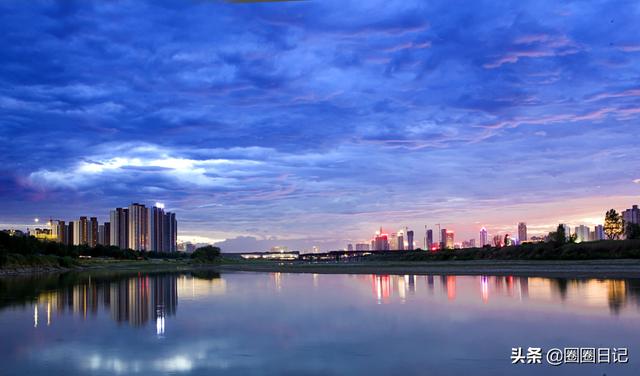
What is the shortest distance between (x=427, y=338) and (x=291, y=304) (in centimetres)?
1690

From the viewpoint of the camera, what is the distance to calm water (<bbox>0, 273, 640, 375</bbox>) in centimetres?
1722

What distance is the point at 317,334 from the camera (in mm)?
23672

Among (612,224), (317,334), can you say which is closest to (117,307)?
Result: (317,334)

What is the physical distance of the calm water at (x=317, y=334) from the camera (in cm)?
1722

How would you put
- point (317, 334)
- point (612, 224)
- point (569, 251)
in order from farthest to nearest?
point (612, 224), point (569, 251), point (317, 334)

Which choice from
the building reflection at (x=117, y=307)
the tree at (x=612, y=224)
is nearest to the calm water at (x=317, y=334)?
the building reflection at (x=117, y=307)

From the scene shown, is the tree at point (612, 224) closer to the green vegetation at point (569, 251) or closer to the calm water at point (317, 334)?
the green vegetation at point (569, 251)

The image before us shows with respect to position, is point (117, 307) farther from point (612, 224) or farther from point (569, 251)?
point (612, 224)

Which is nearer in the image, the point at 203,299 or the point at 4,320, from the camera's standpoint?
the point at 4,320

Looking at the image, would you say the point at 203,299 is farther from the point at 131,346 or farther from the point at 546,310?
the point at 546,310

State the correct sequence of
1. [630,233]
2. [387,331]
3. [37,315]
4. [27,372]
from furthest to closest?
[630,233] < [37,315] < [387,331] < [27,372]

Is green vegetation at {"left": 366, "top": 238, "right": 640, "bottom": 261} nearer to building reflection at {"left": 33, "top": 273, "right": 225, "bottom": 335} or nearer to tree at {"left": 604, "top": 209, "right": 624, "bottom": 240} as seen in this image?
tree at {"left": 604, "top": 209, "right": 624, "bottom": 240}

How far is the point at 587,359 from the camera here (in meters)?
17.2

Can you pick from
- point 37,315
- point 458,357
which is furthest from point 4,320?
point 458,357
